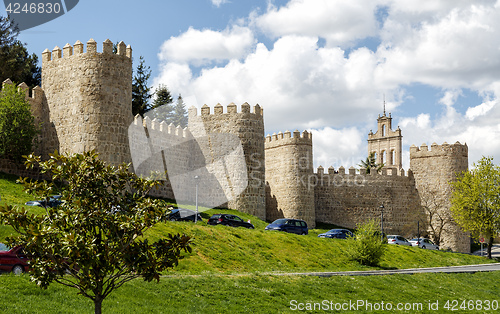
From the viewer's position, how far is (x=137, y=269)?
11.5 m

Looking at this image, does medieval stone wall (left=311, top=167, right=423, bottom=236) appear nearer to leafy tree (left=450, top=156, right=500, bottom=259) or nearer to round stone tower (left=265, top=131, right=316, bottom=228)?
round stone tower (left=265, top=131, right=316, bottom=228)

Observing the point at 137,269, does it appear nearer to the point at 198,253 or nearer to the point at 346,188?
the point at 198,253

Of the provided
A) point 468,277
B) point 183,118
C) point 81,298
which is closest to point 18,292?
point 81,298

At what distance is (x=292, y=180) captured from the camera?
1949 inches

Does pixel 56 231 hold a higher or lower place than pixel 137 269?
higher

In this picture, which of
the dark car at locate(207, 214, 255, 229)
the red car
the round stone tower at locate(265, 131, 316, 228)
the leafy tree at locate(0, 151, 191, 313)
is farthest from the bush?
the leafy tree at locate(0, 151, 191, 313)

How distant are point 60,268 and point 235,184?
32.6m

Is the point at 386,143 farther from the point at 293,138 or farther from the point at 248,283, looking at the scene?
the point at 248,283

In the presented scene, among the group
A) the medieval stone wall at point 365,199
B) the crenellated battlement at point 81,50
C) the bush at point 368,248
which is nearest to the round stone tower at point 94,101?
the crenellated battlement at point 81,50

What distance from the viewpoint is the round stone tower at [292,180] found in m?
49.0

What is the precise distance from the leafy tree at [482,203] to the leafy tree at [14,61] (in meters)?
37.3

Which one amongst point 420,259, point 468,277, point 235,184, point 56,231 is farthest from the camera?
point 235,184

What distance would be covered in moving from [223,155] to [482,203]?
2069cm

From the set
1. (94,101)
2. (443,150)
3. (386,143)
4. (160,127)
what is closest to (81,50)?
(94,101)
